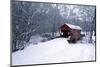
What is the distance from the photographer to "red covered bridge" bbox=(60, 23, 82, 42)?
2344 mm

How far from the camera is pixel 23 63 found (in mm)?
2191

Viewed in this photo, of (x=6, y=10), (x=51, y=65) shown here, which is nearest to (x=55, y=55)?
(x=51, y=65)

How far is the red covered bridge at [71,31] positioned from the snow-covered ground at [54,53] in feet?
0.25

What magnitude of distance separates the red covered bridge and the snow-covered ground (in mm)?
75

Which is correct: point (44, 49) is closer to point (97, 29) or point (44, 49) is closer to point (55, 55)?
point (55, 55)

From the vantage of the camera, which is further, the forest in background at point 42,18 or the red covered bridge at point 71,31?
the red covered bridge at point 71,31

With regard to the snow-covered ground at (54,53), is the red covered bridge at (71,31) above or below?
above

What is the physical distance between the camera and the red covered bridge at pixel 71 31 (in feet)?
7.69

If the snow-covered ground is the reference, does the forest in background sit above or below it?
above

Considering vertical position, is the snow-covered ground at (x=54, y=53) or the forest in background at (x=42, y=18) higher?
the forest in background at (x=42, y=18)

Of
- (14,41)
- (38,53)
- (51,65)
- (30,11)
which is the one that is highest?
(30,11)

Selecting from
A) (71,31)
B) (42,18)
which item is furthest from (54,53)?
(42,18)

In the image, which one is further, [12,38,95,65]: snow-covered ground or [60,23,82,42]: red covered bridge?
[60,23,82,42]: red covered bridge

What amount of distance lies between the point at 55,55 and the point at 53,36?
0.78ft
